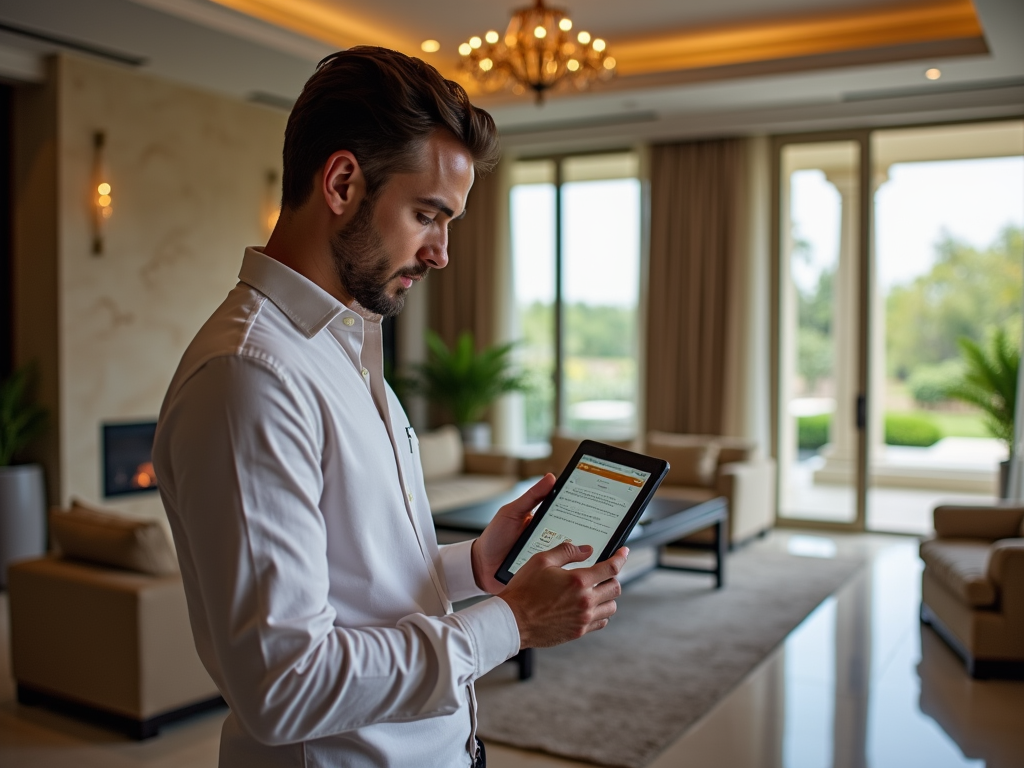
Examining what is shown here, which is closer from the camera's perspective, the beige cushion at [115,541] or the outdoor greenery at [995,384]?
the beige cushion at [115,541]

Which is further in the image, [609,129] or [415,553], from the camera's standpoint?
[609,129]

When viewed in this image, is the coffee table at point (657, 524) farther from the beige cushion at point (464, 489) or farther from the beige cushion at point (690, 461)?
the beige cushion at point (690, 461)

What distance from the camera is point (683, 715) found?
3436 millimetres

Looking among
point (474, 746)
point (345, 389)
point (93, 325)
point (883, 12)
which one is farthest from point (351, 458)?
point (883, 12)

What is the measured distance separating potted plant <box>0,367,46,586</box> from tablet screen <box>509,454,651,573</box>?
465 centimetres

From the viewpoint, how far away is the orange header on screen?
59.1 inches

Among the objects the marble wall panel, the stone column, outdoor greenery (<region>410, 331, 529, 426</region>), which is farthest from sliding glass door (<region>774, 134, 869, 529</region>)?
the marble wall panel

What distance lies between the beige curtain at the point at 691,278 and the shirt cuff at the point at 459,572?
6.15 meters

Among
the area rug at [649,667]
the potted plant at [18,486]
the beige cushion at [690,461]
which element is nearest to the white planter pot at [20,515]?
the potted plant at [18,486]

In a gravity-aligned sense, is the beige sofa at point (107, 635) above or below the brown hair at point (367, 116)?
below

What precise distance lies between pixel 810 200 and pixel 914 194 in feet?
2.43

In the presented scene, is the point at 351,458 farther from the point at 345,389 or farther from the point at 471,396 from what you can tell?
the point at 471,396

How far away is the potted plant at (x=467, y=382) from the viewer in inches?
306

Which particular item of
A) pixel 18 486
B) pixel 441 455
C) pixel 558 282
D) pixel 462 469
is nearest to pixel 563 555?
pixel 18 486
